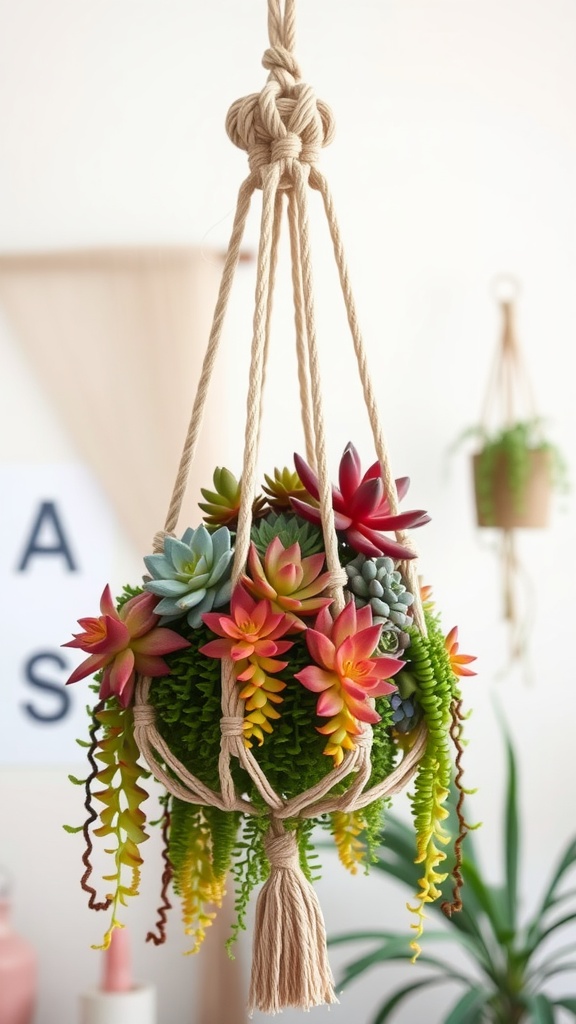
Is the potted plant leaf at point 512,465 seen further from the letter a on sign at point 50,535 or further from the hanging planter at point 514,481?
the letter a on sign at point 50,535

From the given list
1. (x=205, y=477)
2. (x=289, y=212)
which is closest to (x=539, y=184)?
(x=205, y=477)

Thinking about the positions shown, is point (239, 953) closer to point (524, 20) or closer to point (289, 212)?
point (289, 212)

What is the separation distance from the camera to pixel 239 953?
5.44 ft

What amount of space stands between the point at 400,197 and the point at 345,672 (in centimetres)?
147

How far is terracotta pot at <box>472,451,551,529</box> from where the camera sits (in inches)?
67.0

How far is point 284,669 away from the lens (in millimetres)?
629

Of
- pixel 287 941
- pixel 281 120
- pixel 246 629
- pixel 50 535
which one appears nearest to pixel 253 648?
pixel 246 629

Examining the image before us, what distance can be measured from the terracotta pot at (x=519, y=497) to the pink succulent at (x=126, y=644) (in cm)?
116

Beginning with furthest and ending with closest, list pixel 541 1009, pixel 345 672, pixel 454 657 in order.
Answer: pixel 541 1009 → pixel 454 657 → pixel 345 672

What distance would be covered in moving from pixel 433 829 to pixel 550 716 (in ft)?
3.98

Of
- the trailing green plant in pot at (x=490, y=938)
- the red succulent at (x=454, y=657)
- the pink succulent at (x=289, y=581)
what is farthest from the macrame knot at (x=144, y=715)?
the trailing green plant in pot at (x=490, y=938)

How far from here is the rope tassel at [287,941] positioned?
26.1 inches

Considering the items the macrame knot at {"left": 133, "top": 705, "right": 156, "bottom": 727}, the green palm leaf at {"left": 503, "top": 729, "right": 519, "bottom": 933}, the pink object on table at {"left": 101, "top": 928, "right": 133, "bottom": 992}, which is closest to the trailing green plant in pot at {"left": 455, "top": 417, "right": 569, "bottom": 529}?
the green palm leaf at {"left": 503, "top": 729, "right": 519, "bottom": 933}

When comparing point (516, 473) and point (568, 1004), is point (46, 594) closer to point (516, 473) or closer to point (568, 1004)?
point (516, 473)
